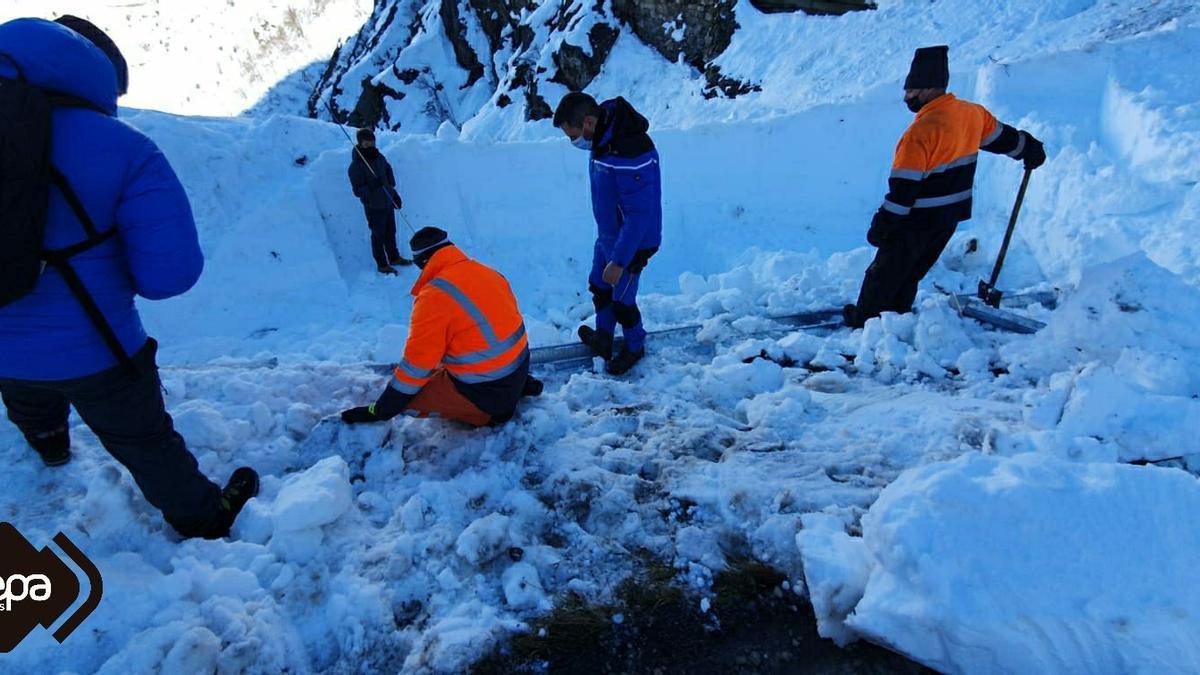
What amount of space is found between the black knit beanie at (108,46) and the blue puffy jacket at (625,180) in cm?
221

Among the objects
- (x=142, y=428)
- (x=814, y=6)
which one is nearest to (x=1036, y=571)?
(x=142, y=428)

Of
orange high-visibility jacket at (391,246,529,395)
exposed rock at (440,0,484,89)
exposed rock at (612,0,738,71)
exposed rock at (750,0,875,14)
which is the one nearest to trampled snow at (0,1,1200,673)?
orange high-visibility jacket at (391,246,529,395)

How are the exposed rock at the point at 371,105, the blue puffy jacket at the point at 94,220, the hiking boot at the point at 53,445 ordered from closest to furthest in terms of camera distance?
the blue puffy jacket at the point at 94,220 < the hiking boot at the point at 53,445 < the exposed rock at the point at 371,105

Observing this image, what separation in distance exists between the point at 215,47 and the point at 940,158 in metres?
43.9

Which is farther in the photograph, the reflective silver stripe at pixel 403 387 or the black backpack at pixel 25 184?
the reflective silver stripe at pixel 403 387

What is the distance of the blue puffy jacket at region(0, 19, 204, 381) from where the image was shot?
1645mm

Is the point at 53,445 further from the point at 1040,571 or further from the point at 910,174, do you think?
the point at 910,174

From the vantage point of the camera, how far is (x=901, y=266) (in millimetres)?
3973

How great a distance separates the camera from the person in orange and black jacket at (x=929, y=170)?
11.6ft

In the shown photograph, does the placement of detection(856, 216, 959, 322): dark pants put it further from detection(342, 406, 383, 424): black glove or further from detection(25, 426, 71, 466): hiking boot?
detection(25, 426, 71, 466): hiking boot

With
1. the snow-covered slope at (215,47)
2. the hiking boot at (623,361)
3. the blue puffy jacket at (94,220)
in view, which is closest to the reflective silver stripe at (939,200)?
the hiking boot at (623,361)

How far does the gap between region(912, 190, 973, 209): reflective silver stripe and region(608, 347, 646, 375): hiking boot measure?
199cm

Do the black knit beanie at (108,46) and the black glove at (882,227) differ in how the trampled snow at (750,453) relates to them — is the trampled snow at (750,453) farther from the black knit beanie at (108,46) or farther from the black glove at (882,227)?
the black knit beanie at (108,46)

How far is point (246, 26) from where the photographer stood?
1462 inches
